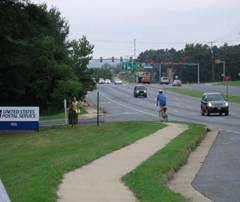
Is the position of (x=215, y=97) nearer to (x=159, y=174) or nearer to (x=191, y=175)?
(x=191, y=175)

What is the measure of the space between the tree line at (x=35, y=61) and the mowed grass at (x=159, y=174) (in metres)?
22.7

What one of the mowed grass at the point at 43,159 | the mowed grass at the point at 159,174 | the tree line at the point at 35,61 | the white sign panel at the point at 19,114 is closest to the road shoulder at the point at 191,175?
the mowed grass at the point at 159,174

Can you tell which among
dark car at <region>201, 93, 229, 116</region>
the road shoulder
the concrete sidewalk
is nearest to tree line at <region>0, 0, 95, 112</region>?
dark car at <region>201, 93, 229, 116</region>

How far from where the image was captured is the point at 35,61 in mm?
54219

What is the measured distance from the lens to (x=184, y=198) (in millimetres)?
10812

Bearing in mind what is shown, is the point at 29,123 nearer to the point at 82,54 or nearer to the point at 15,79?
the point at 15,79

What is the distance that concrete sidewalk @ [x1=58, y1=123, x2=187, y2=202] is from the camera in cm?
1061

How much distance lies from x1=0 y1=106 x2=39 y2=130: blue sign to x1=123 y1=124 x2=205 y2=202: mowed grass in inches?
609

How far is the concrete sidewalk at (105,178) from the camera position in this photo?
10.6m

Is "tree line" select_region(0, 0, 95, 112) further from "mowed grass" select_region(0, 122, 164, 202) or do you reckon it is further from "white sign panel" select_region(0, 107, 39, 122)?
"mowed grass" select_region(0, 122, 164, 202)

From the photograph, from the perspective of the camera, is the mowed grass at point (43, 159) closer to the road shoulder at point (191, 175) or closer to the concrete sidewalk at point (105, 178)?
the concrete sidewalk at point (105, 178)

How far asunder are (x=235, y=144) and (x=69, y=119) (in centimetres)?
1836

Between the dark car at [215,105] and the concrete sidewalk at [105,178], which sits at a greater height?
the concrete sidewalk at [105,178]

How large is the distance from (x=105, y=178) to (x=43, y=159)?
671cm
